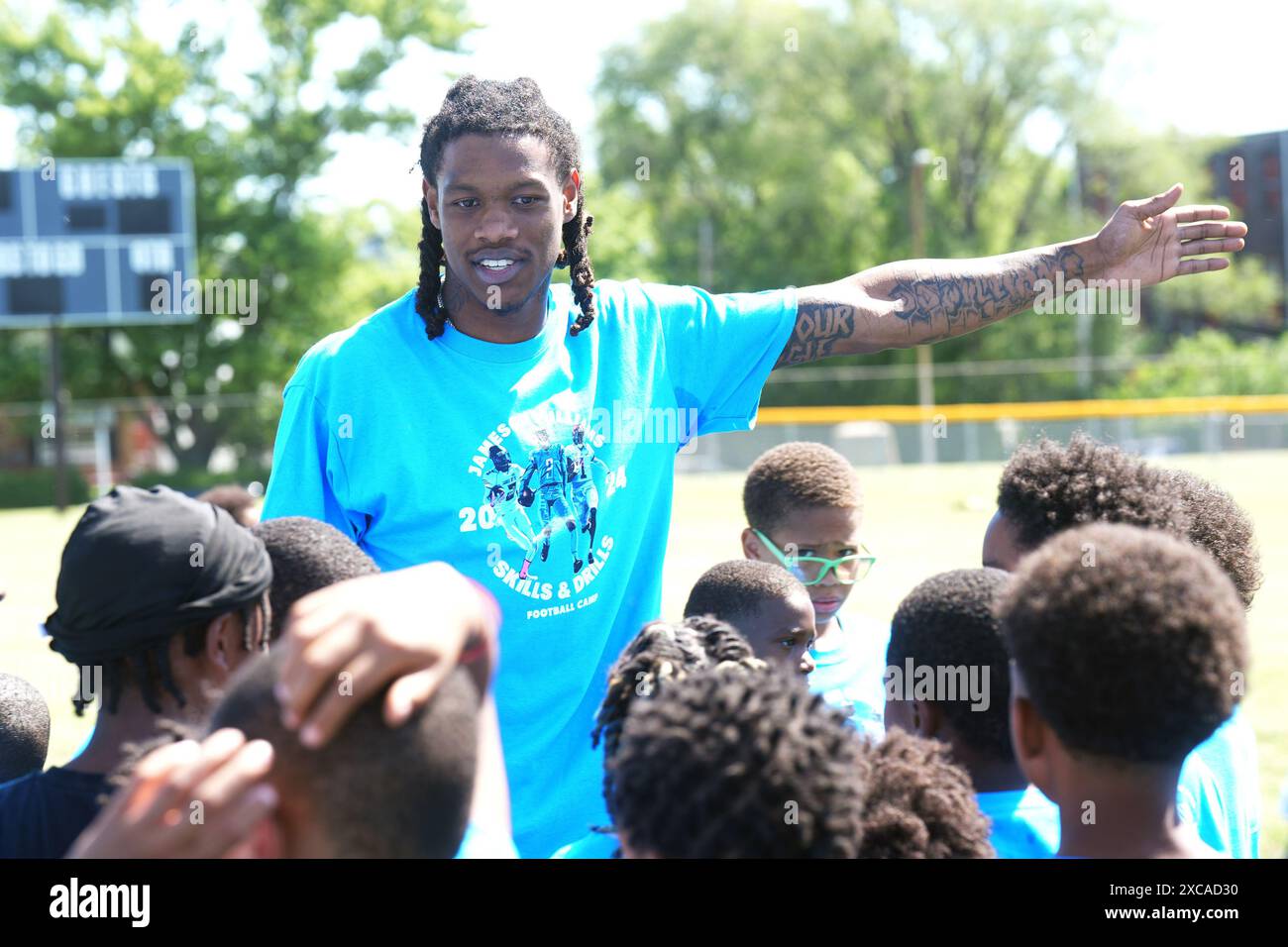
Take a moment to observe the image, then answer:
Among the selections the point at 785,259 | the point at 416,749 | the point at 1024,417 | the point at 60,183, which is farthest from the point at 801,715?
the point at 785,259

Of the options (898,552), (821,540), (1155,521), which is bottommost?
(898,552)

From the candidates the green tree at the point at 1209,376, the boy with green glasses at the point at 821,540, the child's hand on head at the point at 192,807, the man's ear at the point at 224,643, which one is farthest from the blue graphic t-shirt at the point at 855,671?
the green tree at the point at 1209,376

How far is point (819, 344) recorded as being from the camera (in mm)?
3215

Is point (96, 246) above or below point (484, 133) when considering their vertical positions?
above

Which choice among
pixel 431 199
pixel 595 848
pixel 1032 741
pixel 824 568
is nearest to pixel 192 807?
pixel 595 848

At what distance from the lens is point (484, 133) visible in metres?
2.89

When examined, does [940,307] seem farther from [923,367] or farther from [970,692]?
[923,367]

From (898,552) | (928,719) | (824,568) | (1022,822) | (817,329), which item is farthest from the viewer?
(898,552)

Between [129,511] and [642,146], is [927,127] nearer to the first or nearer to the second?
[642,146]

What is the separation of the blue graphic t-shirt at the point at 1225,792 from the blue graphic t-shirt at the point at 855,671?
846mm

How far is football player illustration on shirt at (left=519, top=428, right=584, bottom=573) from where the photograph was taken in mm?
2824

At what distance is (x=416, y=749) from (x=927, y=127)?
43.3m

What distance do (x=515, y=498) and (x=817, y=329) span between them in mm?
921

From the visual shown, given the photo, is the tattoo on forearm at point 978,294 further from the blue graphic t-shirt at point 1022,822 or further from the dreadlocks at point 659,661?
the blue graphic t-shirt at point 1022,822
